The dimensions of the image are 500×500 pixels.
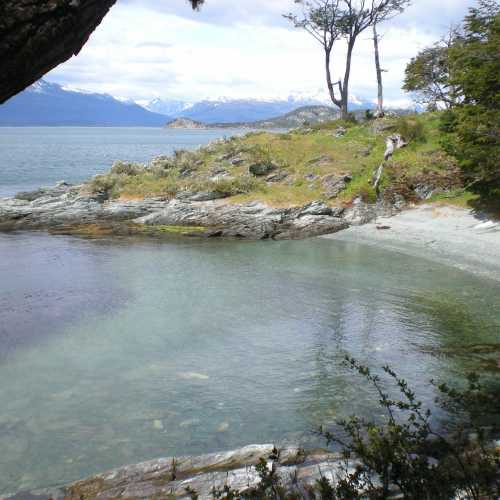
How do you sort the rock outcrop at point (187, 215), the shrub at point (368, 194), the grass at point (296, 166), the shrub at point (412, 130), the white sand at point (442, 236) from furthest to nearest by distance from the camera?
the shrub at point (412, 130), the grass at point (296, 166), the shrub at point (368, 194), the rock outcrop at point (187, 215), the white sand at point (442, 236)

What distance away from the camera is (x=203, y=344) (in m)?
13.8

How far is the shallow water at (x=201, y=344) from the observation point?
9.30 meters

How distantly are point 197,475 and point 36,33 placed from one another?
5.63m

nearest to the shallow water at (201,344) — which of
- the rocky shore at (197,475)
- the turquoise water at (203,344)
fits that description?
the turquoise water at (203,344)

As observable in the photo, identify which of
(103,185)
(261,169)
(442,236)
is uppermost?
(261,169)

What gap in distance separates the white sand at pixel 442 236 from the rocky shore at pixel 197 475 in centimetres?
1453

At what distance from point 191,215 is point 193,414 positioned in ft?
74.8

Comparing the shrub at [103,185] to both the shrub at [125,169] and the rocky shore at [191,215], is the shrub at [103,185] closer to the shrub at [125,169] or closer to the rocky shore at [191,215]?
the rocky shore at [191,215]

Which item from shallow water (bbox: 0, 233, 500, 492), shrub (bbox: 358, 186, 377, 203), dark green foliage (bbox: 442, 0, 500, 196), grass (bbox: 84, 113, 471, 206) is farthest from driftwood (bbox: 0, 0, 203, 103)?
shrub (bbox: 358, 186, 377, 203)


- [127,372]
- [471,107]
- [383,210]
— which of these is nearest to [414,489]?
[127,372]

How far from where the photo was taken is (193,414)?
9.95 m

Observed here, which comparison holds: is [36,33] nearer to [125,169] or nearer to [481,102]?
[481,102]

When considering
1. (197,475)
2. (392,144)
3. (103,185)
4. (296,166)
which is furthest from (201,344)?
(103,185)

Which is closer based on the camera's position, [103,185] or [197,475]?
[197,475]
